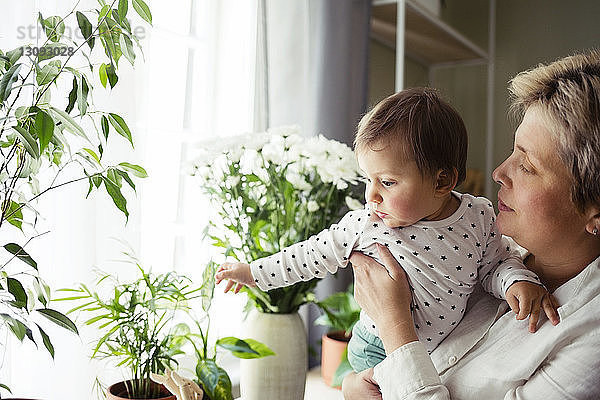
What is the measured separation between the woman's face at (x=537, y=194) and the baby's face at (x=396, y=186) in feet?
0.48

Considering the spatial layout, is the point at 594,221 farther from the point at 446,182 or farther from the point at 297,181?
the point at 297,181

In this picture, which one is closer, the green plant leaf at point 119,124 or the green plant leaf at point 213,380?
the green plant leaf at point 119,124

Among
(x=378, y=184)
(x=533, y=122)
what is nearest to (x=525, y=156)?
(x=533, y=122)

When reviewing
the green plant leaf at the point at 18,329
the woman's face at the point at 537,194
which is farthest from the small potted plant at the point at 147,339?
the woman's face at the point at 537,194

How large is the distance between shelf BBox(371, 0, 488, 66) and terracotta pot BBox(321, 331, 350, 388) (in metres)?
1.32

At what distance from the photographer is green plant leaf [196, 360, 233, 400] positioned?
1433 millimetres

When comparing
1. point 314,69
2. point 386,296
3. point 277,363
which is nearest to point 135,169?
point 386,296

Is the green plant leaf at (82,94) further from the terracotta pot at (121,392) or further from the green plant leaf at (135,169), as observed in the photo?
the terracotta pot at (121,392)

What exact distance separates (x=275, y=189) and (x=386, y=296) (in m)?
0.51

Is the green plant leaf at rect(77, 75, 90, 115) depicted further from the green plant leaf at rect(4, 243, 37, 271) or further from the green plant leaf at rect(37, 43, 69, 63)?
the green plant leaf at rect(4, 243, 37, 271)

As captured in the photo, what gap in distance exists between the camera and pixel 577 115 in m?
1.08

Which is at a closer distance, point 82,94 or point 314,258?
point 82,94

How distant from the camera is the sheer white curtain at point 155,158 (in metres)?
1.34

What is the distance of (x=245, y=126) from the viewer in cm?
212
